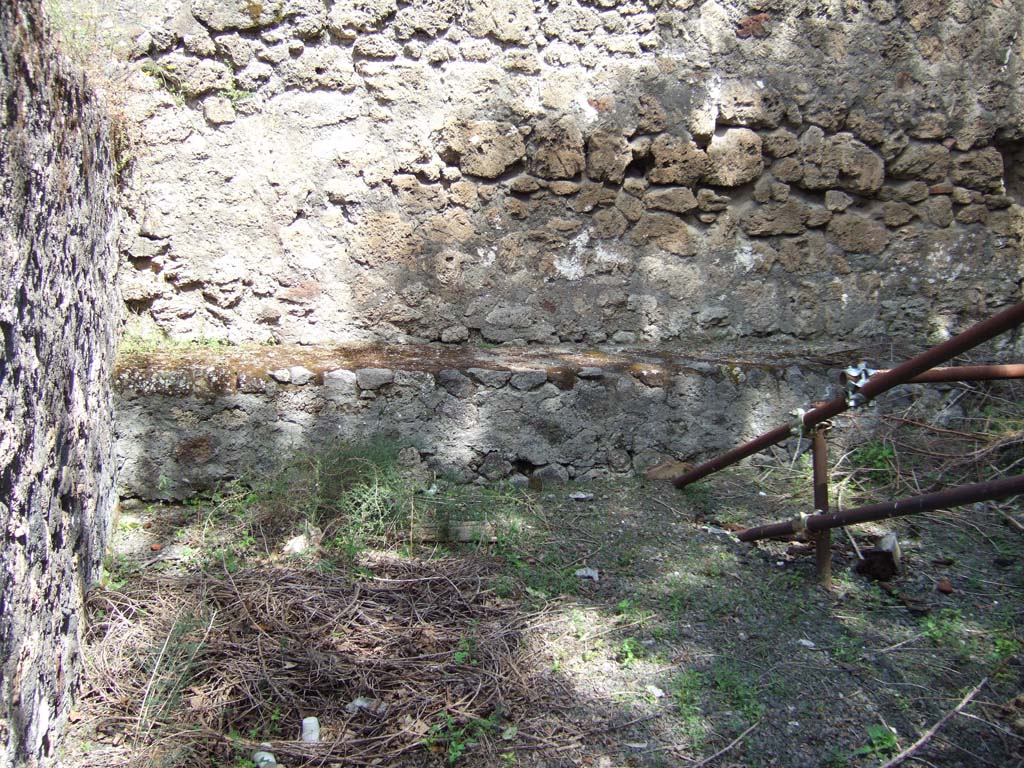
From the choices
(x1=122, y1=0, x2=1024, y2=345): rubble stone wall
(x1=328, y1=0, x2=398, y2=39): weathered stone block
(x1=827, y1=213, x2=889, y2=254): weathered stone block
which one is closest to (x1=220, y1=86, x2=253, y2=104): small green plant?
(x1=122, y1=0, x2=1024, y2=345): rubble stone wall

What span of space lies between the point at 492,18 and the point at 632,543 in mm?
2344

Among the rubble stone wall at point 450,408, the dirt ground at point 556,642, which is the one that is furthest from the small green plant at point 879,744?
the rubble stone wall at point 450,408

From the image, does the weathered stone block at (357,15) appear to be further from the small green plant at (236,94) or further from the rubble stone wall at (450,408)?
the rubble stone wall at (450,408)

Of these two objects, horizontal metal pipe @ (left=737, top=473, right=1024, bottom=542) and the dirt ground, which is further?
the dirt ground

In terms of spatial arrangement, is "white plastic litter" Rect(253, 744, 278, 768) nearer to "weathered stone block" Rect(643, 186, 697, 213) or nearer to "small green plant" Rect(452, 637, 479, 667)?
"small green plant" Rect(452, 637, 479, 667)

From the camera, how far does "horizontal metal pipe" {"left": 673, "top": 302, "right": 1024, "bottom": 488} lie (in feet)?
6.01

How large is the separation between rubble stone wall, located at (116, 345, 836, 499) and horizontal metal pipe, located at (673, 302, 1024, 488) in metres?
0.41

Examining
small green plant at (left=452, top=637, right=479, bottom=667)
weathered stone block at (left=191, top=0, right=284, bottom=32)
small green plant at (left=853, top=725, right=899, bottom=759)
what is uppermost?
weathered stone block at (left=191, top=0, right=284, bottom=32)

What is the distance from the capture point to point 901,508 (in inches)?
87.6

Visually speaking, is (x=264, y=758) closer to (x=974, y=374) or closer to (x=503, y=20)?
(x=974, y=374)

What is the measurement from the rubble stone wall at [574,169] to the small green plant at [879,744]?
7.11ft

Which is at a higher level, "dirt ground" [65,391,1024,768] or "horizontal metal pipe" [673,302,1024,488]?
"horizontal metal pipe" [673,302,1024,488]

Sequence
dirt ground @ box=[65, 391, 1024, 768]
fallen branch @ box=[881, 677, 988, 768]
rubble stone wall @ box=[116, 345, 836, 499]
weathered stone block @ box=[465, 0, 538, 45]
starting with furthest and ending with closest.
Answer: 1. weathered stone block @ box=[465, 0, 538, 45]
2. rubble stone wall @ box=[116, 345, 836, 499]
3. dirt ground @ box=[65, 391, 1024, 768]
4. fallen branch @ box=[881, 677, 988, 768]

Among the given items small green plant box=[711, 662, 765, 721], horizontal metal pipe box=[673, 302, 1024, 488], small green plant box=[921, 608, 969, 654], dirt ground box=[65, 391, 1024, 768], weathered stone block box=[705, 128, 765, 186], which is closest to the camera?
horizontal metal pipe box=[673, 302, 1024, 488]
